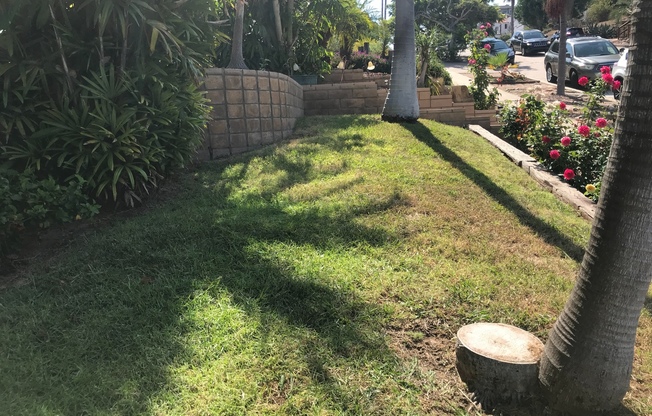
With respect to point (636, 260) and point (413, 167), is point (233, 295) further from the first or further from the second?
point (413, 167)

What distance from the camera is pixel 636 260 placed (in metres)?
1.83

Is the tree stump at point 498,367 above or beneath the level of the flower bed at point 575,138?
beneath

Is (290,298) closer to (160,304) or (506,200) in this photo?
(160,304)

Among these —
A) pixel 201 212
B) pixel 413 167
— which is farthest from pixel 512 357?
pixel 413 167

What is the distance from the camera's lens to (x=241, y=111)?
6.18 m

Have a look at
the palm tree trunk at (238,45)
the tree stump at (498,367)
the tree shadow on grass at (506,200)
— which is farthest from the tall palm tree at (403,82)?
the tree stump at (498,367)

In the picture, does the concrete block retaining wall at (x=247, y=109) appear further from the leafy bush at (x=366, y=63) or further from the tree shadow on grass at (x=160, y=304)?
the leafy bush at (x=366, y=63)

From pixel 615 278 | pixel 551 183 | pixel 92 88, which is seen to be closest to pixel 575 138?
pixel 551 183

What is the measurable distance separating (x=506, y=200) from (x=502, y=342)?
242cm

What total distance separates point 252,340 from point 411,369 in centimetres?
84

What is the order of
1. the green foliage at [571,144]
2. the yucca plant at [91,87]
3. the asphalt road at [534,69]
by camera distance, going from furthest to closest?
the asphalt road at [534,69] < the green foliage at [571,144] < the yucca plant at [91,87]

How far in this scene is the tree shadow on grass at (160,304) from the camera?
222cm

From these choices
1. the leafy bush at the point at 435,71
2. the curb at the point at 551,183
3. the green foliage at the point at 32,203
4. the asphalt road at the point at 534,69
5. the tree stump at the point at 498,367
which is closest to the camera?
the tree stump at the point at 498,367

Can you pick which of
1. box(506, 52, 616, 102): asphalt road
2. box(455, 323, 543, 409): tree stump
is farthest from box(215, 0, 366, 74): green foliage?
box(506, 52, 616, 102): asphalt road
